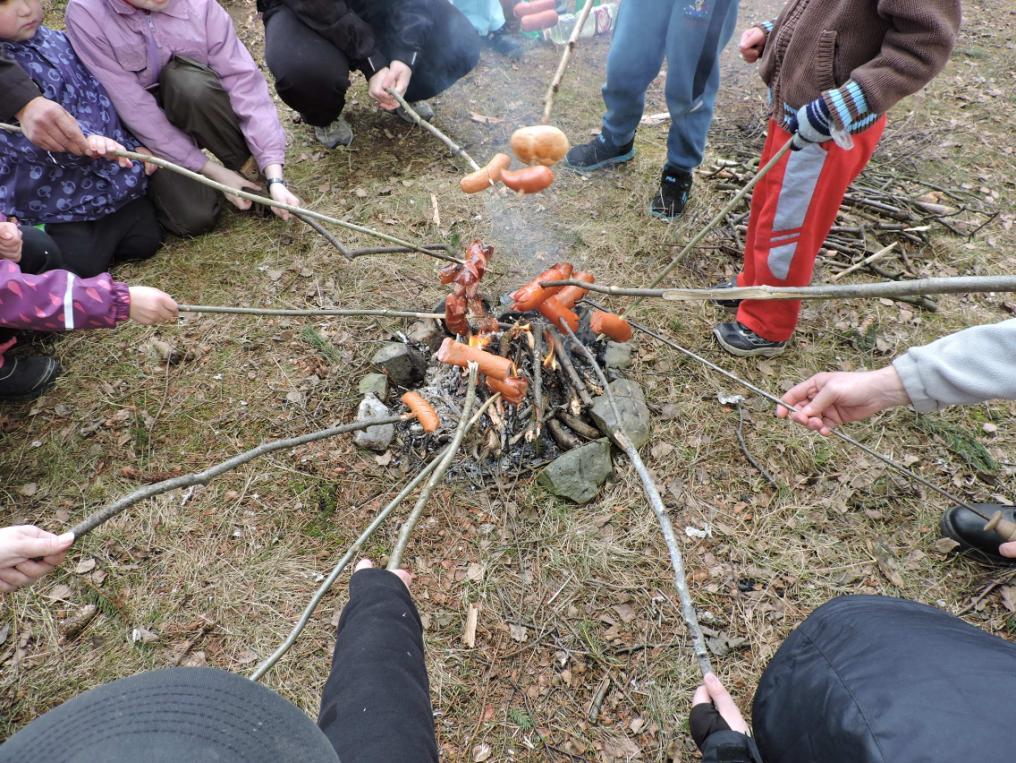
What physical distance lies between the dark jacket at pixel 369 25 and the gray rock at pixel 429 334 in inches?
82.1

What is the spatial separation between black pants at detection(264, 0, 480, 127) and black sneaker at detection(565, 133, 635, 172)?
3.73 ft

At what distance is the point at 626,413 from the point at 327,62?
3.15 meters

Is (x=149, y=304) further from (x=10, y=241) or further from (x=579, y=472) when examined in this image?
(x=579, y=472)

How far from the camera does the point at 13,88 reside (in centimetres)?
267

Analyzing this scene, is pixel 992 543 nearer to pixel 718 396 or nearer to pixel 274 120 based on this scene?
pixel 718 396

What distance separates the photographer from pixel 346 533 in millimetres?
2541

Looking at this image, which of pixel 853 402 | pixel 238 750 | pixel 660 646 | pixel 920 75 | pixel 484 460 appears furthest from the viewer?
pixel 484 460

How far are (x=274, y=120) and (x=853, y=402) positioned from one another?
3.67m

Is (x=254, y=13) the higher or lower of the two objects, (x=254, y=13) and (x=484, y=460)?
the higher

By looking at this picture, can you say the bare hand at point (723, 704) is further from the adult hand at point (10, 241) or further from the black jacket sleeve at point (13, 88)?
the black jacket sleeve at point (13, 88)

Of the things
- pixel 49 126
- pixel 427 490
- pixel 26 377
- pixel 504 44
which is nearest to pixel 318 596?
pixel 427 490

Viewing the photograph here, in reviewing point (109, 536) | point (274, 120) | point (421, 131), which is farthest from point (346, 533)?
point (421, 131)

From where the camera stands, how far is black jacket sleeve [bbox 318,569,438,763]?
125 centimetres

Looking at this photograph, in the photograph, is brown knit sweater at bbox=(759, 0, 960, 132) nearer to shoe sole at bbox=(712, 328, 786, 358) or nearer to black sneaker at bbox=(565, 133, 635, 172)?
shoe sole at bbox=(712, 328, 786, 358)
